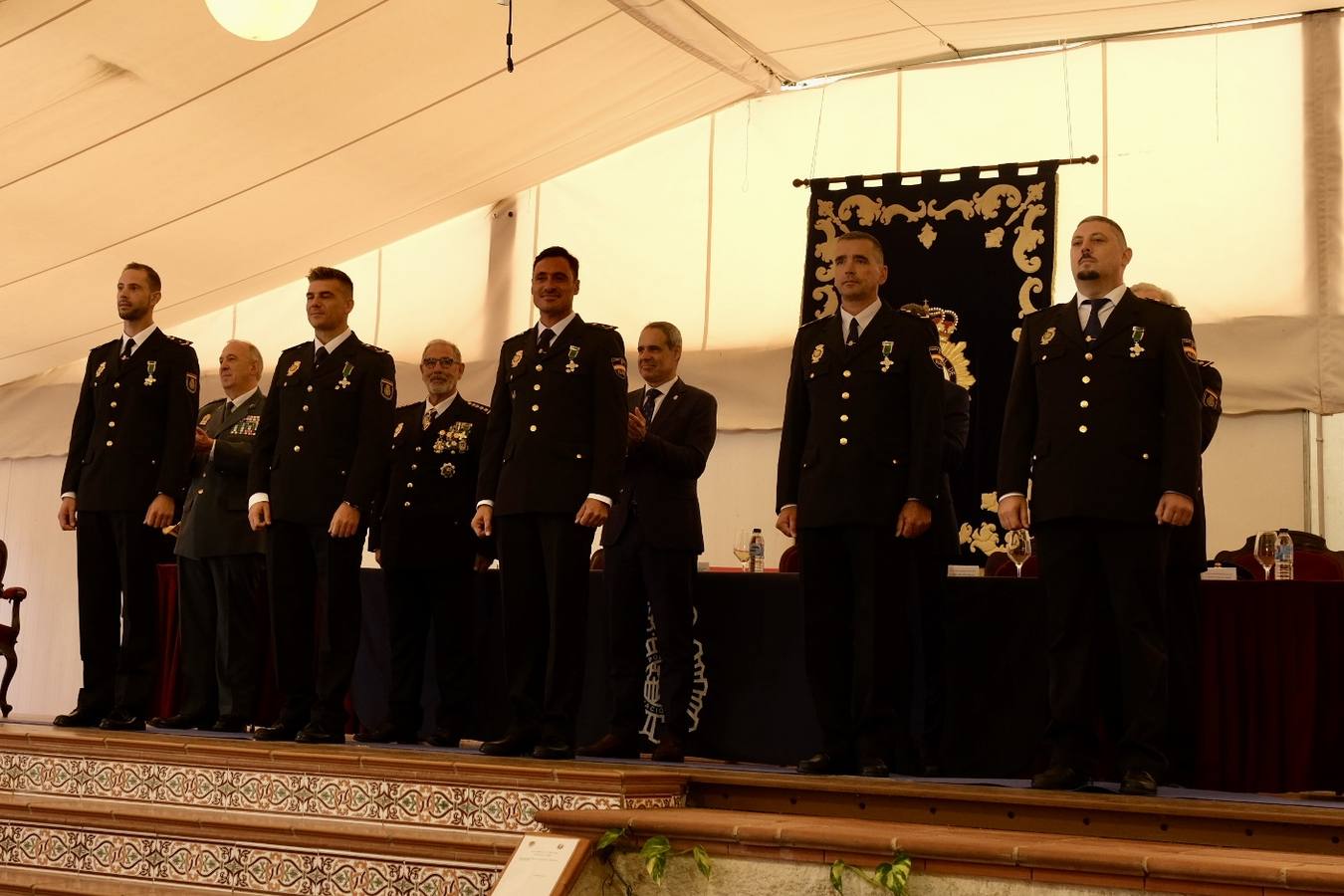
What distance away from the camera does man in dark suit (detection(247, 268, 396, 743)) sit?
15.0 ft

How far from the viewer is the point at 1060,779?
3.51m

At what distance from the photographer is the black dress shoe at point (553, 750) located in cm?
402

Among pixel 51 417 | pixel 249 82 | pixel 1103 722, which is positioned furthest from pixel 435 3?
pixel 51 417

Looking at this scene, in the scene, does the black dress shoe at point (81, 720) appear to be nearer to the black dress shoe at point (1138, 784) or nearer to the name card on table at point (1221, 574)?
the black dress shoe at point (1138, 784)

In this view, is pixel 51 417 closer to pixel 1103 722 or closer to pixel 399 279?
pixel 399 279

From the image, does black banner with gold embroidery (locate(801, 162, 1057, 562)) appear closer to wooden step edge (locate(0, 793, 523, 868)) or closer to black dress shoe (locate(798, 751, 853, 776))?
black dress shoe (locate(798, 751, 853, 776))

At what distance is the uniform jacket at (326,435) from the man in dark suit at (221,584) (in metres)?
0.53

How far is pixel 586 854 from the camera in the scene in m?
2.91

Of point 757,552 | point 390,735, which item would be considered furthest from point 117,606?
point 757,552

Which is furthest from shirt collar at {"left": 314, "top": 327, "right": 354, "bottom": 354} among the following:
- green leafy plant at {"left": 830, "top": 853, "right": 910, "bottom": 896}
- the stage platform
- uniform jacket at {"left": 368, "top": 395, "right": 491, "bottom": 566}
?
green leafy plant at {"left": 830, "top": 853, "right": 910, "bottom": 896}

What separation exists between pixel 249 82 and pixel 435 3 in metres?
0.90

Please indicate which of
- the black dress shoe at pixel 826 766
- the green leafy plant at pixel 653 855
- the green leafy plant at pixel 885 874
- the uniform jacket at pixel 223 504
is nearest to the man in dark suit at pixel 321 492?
the uniform jacket at pixel 223 504

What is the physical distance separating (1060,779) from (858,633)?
667 millimetres

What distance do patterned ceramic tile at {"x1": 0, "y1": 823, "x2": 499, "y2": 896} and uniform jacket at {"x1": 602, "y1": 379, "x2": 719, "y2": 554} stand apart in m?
1.31
